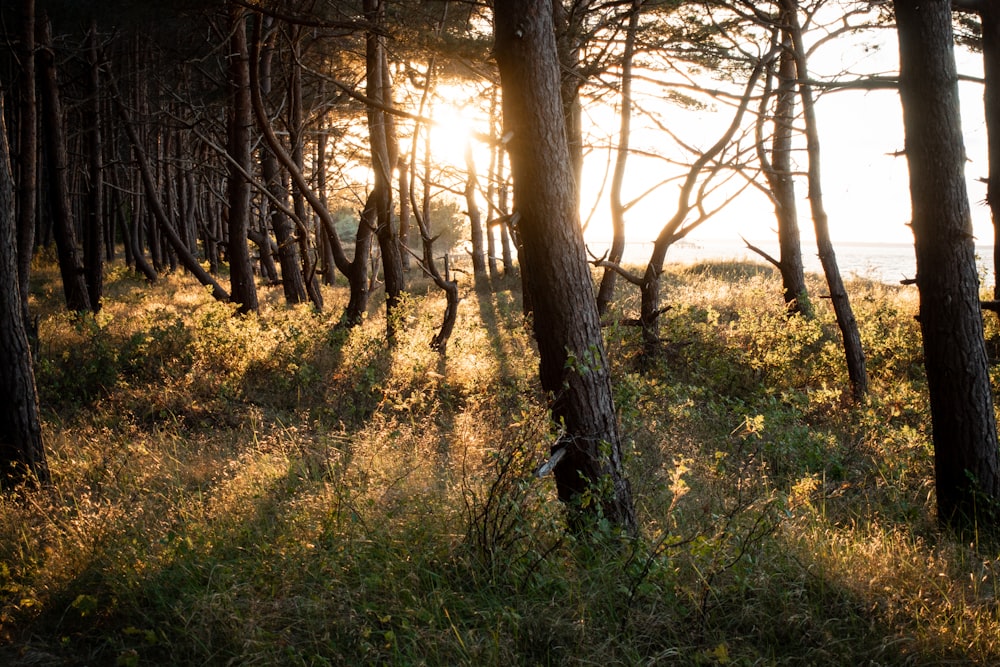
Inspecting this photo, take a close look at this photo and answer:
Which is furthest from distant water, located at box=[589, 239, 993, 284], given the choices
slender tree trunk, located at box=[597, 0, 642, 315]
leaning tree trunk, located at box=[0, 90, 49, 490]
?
leaning tree trunk, located at box=[0, 90, 49, 490]

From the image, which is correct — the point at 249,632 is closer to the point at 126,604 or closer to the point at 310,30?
the point at 126,604

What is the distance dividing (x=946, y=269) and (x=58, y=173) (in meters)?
11.9

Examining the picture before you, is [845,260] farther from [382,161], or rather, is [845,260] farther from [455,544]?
[455,544]

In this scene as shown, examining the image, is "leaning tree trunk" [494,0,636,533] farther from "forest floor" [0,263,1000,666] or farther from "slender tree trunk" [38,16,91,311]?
"slender tree trunk" [38,16,91,311]

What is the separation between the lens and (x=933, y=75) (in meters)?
4.51

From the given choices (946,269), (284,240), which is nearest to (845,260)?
(284,240)

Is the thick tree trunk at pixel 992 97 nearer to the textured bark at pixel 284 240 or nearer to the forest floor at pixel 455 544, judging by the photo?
the forest floor at pixel 455 544

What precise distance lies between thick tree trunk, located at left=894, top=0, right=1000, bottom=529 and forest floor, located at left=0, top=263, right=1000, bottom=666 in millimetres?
460

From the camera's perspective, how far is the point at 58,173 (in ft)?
36.1

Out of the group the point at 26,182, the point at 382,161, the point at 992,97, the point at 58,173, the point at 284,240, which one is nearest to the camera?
the point at 992,97

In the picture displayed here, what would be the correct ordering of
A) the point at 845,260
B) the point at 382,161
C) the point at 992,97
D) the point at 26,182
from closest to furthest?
the point at 992,97
the point at 26,182
the point at 382,161
the point at 845,260

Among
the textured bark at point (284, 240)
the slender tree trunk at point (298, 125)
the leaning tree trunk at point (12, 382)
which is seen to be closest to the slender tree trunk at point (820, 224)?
the slender tree trunk at point (298, 125)

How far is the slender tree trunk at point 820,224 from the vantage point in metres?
8.39

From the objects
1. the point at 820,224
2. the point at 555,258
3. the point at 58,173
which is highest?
the point at 58,173
